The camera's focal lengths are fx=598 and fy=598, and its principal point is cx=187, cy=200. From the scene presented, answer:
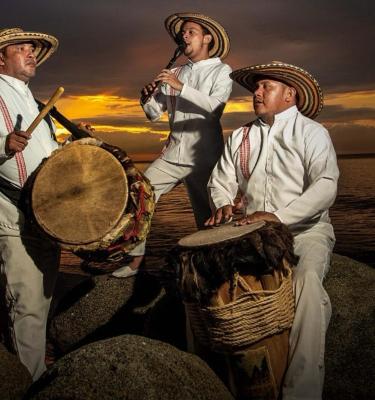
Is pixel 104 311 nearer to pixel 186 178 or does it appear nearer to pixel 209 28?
pixel 186 178

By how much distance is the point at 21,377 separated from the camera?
13.2ft

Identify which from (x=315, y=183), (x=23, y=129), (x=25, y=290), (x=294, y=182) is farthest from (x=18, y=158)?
(x=315, y=183)

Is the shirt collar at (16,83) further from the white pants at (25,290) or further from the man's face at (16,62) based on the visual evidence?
the white pants at (25,290)

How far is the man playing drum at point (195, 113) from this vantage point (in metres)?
5.86

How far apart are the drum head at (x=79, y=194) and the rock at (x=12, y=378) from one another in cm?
89

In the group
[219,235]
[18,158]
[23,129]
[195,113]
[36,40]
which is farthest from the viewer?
[195,113]

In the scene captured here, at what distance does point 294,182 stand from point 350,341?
1.22 metres

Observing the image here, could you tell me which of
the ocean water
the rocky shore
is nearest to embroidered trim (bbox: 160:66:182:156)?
the rocky shore

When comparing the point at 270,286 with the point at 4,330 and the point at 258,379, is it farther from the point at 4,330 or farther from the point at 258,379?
the point at 4,330

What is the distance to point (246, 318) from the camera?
3.61 m

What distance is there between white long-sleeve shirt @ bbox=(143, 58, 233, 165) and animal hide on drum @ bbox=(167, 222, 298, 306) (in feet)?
7.53

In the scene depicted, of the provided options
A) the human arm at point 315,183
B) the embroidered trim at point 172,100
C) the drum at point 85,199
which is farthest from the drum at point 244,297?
the embroidered trim at point 172,100

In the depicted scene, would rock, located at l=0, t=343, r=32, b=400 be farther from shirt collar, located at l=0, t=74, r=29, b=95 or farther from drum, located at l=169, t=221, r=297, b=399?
shirt collar, located at l=0, t=74, r=29, b=95

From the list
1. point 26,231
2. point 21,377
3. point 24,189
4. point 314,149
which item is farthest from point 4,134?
point 314,149
